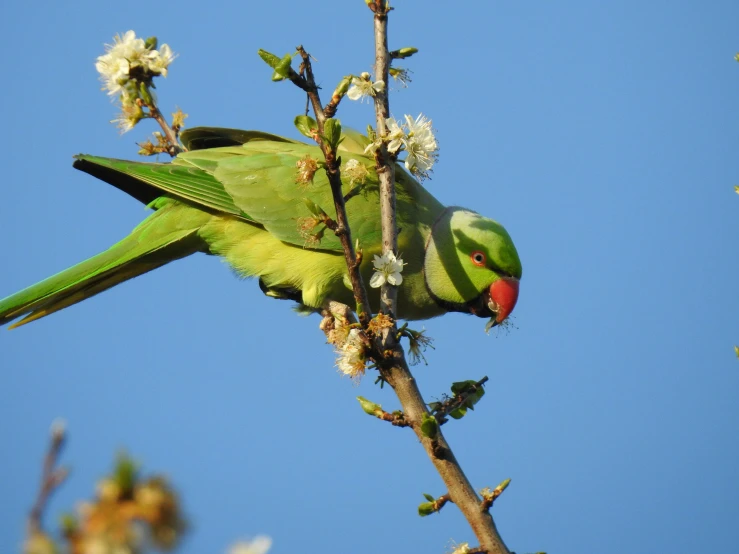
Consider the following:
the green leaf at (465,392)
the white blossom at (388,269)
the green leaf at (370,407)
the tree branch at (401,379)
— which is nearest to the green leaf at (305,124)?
the tree branch at (401,379)

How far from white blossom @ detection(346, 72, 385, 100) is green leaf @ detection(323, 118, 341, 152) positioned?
0.38 metres

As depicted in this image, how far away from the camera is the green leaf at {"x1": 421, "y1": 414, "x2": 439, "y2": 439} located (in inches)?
113

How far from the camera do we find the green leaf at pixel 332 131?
2.97 metres

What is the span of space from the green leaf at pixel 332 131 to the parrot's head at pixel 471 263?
2.16m

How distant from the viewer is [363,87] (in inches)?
132

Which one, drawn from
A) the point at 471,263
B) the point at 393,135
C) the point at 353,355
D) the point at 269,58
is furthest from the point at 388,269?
the point at 471,263

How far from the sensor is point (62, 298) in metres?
4.87

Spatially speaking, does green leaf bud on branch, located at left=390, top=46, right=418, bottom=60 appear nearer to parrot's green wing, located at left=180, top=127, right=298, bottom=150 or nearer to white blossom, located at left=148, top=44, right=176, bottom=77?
white blossom, located at left=148, top=44, right=176, bottom=77

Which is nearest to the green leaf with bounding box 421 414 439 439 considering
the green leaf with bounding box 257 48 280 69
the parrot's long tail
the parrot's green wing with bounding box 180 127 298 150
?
the green leaf with bounding box 257 48 280 69

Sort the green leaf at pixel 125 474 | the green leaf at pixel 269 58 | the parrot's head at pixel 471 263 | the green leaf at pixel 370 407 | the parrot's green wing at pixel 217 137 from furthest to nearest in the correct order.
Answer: the parrot's green wing at pixel 217 137 < the parrot's head at pixel 471 263 < the green leaf at pixel 370 407 < the green leaf at pixel 269 58 < the green leaf at pixel 125 474

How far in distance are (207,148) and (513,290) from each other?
8.23ft

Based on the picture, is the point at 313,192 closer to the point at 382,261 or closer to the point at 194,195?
the point at 194,195

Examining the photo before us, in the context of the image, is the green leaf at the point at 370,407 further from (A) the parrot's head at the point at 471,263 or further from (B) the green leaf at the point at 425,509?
(A) the parrot's head at the point at 471,263

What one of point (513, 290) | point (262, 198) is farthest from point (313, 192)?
point (513, 290)
